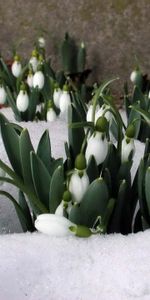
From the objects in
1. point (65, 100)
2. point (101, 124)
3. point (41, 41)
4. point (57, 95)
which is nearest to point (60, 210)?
point (101, 124)

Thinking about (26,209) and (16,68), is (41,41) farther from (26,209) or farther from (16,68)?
(26,209)

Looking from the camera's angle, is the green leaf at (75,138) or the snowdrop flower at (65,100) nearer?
the green leaf at (75,138)

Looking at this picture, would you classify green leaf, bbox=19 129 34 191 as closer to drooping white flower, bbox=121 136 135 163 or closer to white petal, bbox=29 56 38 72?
drooping white flower, bbox=121 136 135 163

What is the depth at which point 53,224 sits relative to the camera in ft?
3.72

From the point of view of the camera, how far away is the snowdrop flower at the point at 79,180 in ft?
3.71

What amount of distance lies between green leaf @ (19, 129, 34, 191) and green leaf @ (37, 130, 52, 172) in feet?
0.17

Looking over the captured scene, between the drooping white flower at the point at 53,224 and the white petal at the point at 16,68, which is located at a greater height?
the white petal at the point at 16,68

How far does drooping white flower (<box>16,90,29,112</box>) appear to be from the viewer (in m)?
1.90

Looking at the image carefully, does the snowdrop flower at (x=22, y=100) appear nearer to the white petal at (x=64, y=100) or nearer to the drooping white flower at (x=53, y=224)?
the white petal at (x=64, y=100)

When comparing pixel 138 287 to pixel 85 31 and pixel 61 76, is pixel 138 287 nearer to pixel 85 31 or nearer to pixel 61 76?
pixel 61 76

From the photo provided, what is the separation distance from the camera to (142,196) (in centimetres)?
126

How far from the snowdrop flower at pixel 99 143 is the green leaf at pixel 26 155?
0.13 meters

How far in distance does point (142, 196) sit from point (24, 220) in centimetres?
28

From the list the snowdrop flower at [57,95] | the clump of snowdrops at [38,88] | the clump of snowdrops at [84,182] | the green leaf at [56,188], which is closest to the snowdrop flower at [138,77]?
the clump of snowdrops at [38,88]
